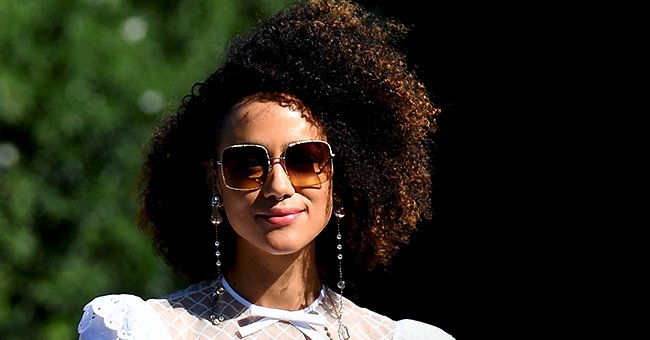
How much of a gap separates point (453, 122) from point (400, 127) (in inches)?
32.5

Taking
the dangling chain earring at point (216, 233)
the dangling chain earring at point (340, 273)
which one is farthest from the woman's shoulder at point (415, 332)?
the dangling chain earring at point (216, 233)

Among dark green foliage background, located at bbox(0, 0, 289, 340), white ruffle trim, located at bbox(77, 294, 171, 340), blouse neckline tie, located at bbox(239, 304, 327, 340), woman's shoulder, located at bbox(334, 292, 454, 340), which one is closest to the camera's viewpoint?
white ruffle trim, located at bbox(77, 294, 171, 340)

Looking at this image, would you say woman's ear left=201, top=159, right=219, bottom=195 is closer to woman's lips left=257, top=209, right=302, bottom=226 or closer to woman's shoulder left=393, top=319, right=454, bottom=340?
woman's lips left=257, top=209, right=302, bottom=226

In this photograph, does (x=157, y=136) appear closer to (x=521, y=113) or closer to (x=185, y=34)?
(x=521, y=113)

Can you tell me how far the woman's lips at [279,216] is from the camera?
113 inches

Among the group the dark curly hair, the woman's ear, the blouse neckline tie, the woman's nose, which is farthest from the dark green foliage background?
the woman's nose

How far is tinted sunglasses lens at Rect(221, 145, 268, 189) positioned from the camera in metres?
2.86

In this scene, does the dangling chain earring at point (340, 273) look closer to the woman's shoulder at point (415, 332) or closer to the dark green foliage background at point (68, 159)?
the woman's shoulder at point (415, 332)

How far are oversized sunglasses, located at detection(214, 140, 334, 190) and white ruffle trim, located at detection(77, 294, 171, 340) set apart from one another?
30 centimetres

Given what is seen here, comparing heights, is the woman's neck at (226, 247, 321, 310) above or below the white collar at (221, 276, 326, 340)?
above

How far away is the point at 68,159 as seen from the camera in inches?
187

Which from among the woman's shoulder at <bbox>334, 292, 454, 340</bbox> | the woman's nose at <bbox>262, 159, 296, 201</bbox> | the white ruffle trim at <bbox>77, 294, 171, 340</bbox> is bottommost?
the white ruffle trim at <bbox>77, 294, 171, 340</bbox>

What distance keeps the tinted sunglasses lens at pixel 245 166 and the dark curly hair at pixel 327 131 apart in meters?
0.10

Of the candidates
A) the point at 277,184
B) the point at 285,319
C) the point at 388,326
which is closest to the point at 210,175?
the point at 277,184
